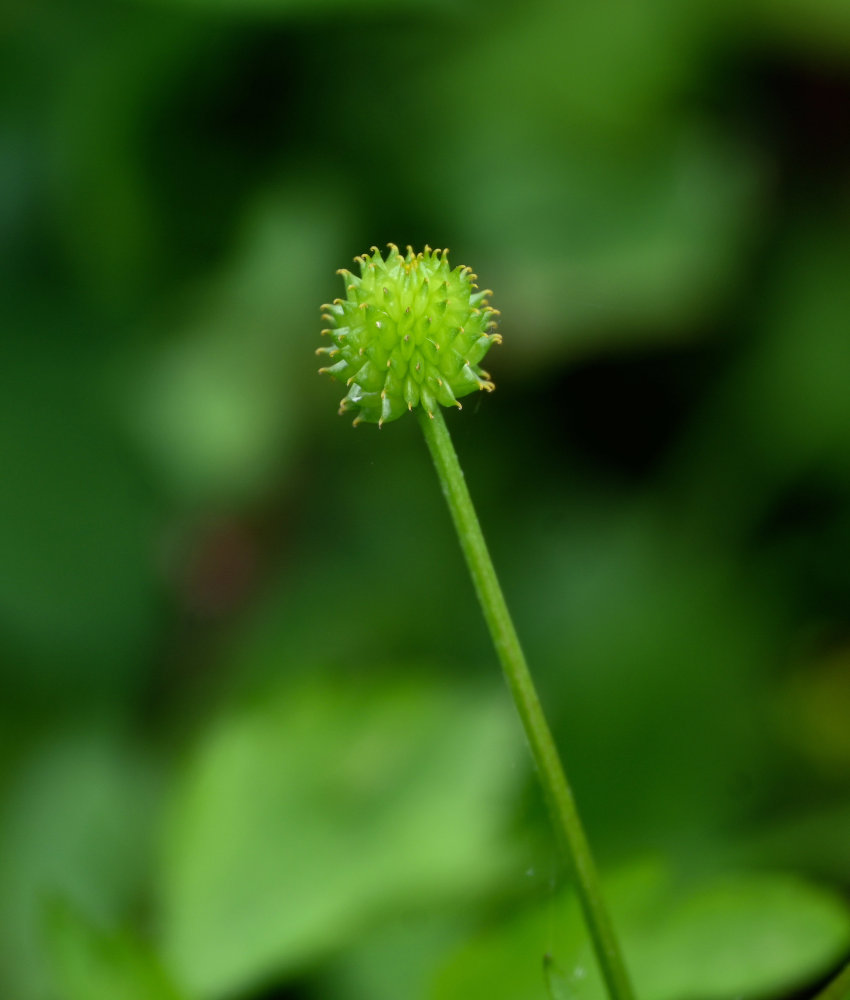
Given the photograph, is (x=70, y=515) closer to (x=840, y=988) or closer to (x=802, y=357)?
(x=802, y=357)

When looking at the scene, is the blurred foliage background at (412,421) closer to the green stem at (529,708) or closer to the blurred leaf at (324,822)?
the blurred leaf at (324,822)

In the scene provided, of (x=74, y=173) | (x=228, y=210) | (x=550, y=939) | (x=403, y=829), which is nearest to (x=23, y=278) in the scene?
(x=74, y=173)

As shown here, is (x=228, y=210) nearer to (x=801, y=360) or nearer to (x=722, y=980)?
(x=801, y=360)

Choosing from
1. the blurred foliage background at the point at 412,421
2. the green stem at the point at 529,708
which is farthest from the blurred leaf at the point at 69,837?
the green stem at the point at 529,708

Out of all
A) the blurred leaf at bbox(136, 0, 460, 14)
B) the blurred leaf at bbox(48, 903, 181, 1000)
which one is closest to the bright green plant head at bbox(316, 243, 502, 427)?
the blurred leaf at bbox(48, 903, 181, 1000)

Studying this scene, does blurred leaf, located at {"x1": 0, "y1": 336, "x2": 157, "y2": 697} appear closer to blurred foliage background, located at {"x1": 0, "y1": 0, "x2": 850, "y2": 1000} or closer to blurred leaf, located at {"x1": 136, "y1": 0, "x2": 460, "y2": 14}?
blurred foliage background, located at {"x1": 0, "y1": 0, "x2": 850, "y2": 1000}

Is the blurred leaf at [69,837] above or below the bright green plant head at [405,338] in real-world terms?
above

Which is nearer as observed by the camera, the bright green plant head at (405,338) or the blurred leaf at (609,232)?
the bright green plant head at (405,338)
